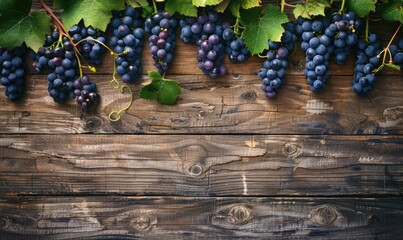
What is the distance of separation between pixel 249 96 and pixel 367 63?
0.38 metres

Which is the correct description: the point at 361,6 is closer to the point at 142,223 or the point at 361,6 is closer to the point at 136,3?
the point at 136,3

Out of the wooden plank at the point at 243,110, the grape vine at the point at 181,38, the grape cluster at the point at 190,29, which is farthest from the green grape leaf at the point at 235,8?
the wooden plank at the point at 243,110

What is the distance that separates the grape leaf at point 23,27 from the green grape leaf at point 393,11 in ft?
3.35

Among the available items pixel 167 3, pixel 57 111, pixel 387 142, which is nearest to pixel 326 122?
pixel 387 142

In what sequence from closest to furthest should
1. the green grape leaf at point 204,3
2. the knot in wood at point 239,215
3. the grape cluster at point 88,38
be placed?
the green grape leaf at point 204,3 < the grape cluster at point 88,38 < the knot in wood at point 239,215

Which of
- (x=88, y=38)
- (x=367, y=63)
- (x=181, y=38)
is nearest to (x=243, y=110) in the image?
(x=181, y=38)

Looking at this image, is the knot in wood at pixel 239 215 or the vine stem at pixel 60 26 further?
the knot in wood at pixel 239 215

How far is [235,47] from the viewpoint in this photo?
1763 mm

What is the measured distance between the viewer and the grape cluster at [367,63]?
1.76m

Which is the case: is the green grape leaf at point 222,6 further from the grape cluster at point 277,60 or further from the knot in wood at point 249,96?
the knot in wood at point 249,96

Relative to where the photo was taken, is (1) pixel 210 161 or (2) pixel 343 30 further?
(1) pixel 210 161

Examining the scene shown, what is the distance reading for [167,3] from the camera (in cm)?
173

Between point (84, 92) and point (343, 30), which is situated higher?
point (343, 30)

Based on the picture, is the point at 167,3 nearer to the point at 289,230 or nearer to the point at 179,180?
the point at 179,180
